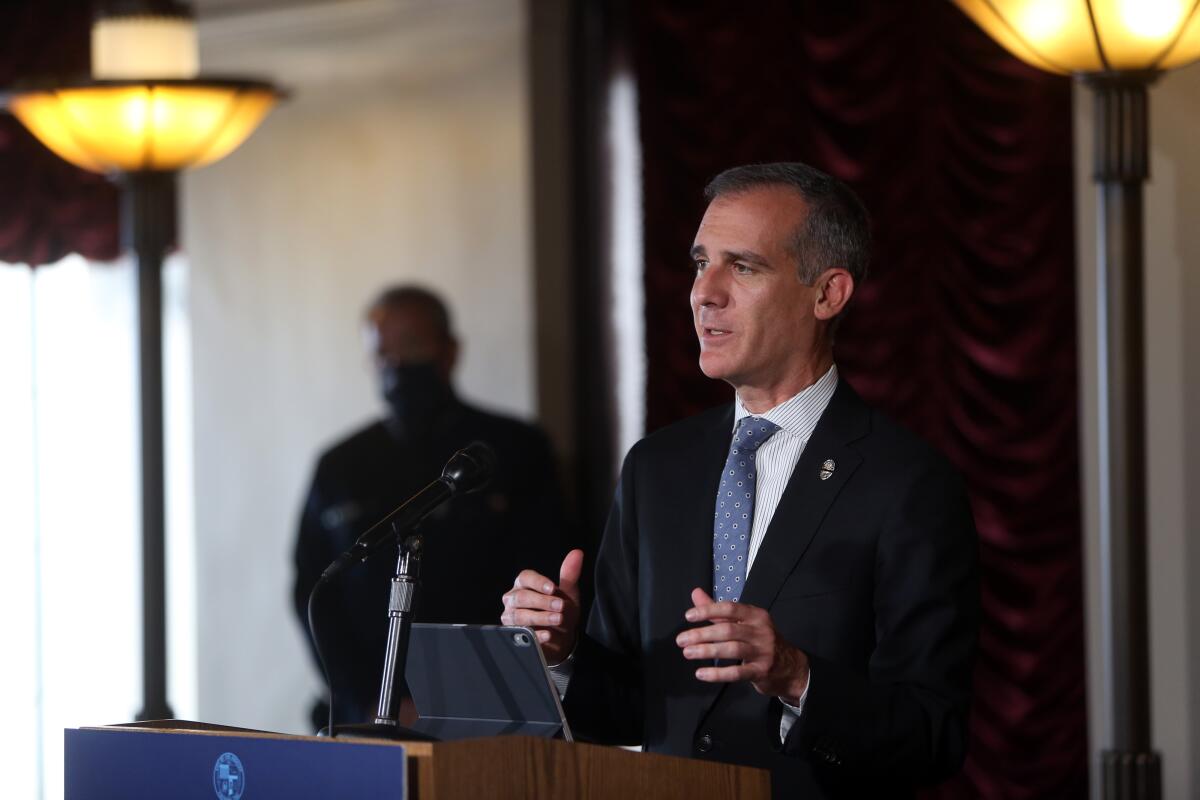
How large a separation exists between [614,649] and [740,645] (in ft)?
1.70

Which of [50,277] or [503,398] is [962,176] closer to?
[503,398]

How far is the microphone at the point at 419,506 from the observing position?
182cm

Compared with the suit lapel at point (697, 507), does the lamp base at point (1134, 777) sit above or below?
below

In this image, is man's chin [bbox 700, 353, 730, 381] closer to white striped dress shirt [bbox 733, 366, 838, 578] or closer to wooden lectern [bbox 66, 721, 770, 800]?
white striped dress shirt [bbox 733, 366, 838, 578]

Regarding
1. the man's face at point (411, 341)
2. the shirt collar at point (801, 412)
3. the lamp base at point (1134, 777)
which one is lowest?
the lamp base at point (1134, 777)

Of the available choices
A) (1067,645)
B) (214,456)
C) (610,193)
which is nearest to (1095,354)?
(1067,645)

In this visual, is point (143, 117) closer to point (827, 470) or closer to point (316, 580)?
point (316, 580)

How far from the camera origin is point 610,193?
4.66m

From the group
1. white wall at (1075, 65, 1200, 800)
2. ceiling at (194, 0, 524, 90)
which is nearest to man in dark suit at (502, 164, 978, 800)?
white wall at (1075, 65, 1200, 800)

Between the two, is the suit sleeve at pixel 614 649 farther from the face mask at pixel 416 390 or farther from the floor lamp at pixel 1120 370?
the face mask at pixel 416 390

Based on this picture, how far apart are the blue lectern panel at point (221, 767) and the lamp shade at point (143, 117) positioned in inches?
88.7

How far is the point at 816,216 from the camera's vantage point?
7.14ft

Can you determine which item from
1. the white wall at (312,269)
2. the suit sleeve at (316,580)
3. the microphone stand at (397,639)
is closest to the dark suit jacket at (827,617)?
the microphone stand at (397,639)

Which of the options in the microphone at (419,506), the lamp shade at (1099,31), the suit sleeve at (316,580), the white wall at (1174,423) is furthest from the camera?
the suit sleeve at (316,580)
